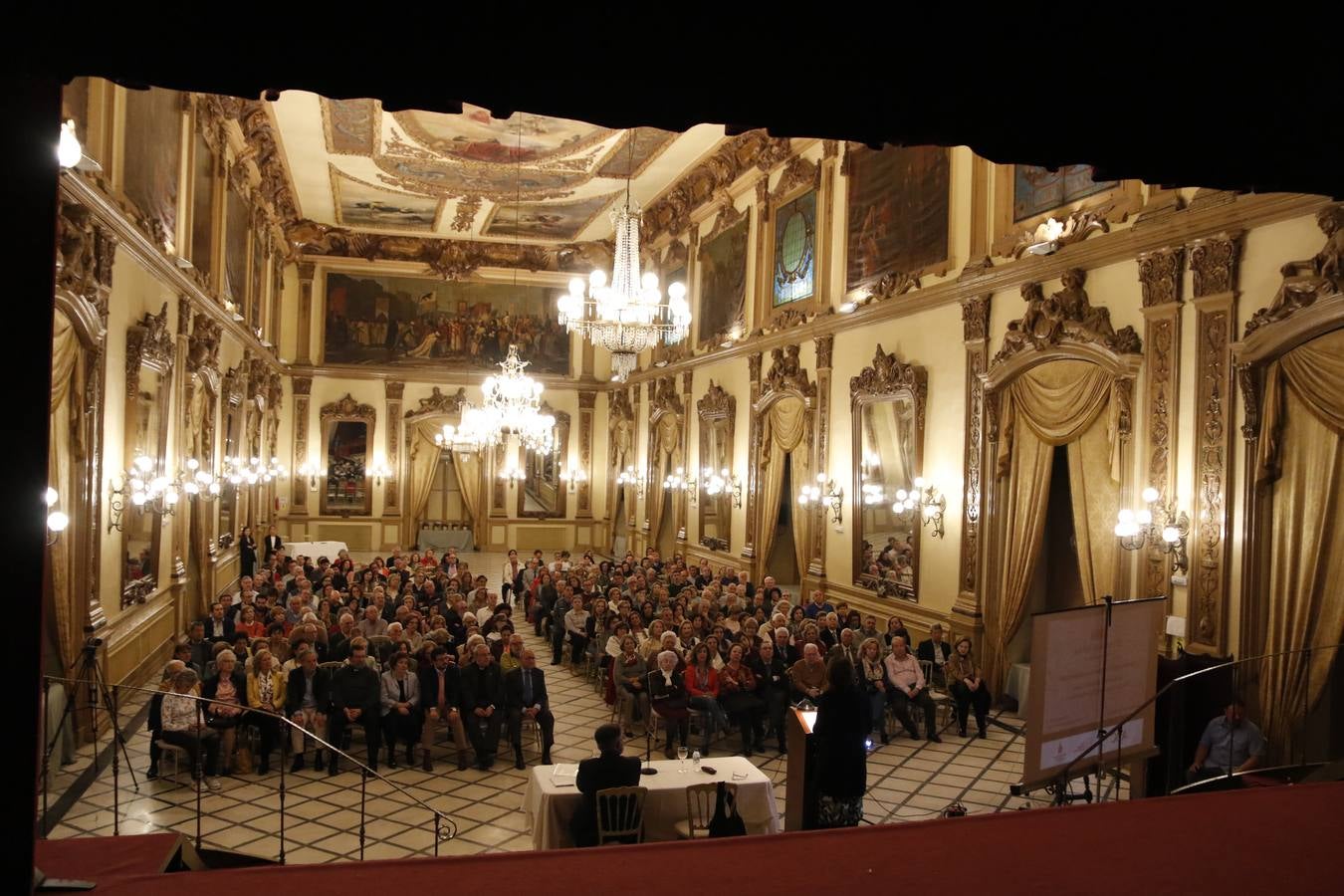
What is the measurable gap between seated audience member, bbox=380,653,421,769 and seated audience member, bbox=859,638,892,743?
14.6ft

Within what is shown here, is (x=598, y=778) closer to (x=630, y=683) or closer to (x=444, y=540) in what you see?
(x=630, y=683)

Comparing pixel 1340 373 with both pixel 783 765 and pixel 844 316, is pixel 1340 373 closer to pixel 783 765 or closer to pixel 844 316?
pixel 783 765

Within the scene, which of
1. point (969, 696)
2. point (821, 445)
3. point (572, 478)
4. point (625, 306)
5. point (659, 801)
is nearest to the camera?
point (659, 801)

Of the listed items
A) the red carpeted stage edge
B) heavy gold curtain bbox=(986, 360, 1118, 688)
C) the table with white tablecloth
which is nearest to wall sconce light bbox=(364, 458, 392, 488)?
the table with white tablecloth

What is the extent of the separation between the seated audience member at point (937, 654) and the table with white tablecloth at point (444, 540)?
18273 millimetres

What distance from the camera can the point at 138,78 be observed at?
2316 mm

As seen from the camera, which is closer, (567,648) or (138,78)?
(138,78)

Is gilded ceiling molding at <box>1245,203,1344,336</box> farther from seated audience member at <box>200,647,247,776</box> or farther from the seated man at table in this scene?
seated audience member at <box>200,647,247,776</box>

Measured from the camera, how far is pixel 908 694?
9.66 meters

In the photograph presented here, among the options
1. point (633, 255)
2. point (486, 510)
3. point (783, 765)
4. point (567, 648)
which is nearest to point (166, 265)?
point (633, 255)

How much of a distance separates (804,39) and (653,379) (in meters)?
21.1

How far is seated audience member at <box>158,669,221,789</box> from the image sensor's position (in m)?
7.80

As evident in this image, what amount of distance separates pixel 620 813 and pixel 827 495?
9.43 m

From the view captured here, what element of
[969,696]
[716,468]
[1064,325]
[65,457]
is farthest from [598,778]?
[716,468]
